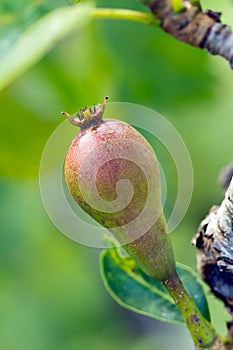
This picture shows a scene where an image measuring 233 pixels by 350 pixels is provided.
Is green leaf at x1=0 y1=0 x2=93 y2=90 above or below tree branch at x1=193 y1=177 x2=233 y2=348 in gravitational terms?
above

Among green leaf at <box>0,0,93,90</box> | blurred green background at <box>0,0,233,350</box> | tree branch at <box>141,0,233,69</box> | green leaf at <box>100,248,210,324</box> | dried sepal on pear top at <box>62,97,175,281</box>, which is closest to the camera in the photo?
dried sepal on pear top at <box>62,97,175,281</box>

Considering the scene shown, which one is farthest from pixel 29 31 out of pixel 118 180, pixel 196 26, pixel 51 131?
pixel 51 131

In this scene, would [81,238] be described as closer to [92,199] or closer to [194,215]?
[194,215]

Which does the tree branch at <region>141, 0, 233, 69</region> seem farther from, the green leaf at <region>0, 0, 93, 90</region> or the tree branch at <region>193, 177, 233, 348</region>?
the tree branch at <region>193, 177, 233, 348</region>

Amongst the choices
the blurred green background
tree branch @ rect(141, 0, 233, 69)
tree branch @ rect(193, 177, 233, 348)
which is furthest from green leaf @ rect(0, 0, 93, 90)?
the blurred green background

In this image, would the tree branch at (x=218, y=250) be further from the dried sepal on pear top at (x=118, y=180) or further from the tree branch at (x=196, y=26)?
the tree branch at (x=196, y=26)

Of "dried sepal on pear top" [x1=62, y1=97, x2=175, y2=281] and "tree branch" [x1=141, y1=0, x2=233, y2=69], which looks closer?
"dried sepal on pear top" [x1=62, y1=97, x2=175, y2=281]

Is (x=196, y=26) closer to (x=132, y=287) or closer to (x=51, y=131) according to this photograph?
(x=132, y=287)
